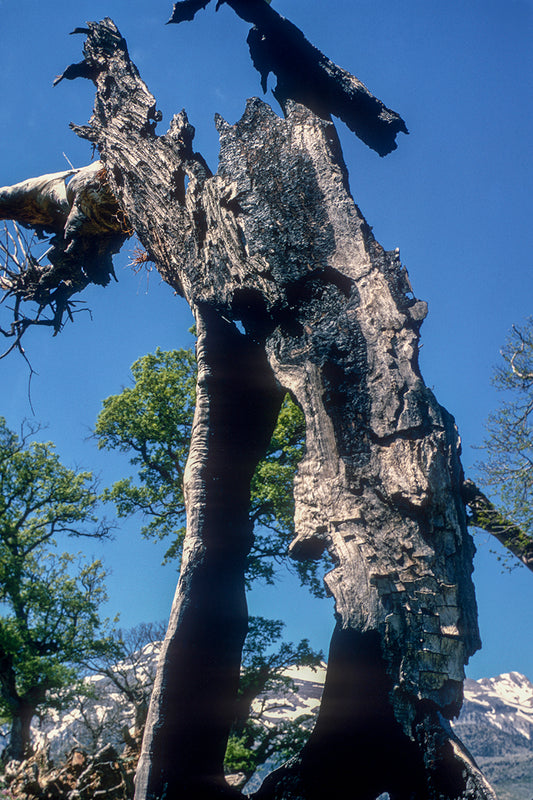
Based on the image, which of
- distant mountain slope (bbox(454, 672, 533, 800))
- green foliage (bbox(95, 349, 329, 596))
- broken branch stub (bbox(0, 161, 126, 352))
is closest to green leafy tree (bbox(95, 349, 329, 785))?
green foliage (bbox(95, 349, 329, 596))

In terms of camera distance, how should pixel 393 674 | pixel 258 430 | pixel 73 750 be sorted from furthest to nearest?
pixel 73 750 → pixel 258 430 → pixel 393 674

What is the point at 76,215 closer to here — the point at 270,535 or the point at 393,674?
the point at 393,674

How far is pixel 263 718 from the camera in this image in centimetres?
1225

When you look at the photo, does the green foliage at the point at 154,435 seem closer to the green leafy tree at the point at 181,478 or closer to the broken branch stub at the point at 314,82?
the green leafy tree at the point at 181,478

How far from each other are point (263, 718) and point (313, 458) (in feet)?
40.7

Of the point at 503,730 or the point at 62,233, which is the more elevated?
the point at 62,233

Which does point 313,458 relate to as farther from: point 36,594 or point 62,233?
point 36,594

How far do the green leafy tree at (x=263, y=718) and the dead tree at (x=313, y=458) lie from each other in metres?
8.18

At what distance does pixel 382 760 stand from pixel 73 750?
17.0 ft

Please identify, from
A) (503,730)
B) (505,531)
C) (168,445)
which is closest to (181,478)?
(168,445)

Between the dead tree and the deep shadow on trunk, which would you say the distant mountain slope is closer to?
the deep shadow on trunk

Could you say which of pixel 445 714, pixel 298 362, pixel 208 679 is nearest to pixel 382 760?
pixel 445 714

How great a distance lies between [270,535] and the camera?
40.8 ft

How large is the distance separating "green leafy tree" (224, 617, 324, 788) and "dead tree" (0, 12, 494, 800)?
8.18m
